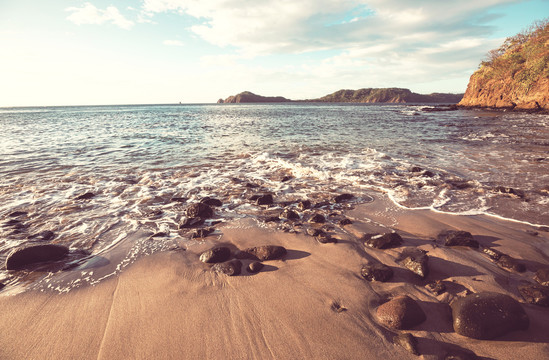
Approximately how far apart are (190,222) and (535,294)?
543cm

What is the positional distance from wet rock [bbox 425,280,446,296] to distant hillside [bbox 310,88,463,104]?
176 m

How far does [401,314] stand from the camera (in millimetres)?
2549

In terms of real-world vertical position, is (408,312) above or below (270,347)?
above

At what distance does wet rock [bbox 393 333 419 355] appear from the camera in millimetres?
2287

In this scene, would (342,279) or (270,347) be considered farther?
(342,279)

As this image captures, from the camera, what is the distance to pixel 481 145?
1241cm

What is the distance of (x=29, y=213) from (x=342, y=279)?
23.0ft

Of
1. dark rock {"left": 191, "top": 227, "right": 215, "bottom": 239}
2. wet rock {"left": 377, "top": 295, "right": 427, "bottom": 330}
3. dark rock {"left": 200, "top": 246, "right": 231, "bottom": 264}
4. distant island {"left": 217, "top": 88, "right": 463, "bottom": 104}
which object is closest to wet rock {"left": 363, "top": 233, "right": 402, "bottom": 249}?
wet rock {"left": 377, "top": 295, "right": 427, "bottom": 330}

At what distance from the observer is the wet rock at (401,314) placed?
8.27 feet

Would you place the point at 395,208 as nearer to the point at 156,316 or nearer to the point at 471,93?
the point at 156,316

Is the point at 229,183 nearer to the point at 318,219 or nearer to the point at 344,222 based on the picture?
the point at 318,219

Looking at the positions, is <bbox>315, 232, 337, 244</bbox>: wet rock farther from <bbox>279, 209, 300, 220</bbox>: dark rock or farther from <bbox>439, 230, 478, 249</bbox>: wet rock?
<bbox>439, 230, 478, 249</bbox>: wet rock

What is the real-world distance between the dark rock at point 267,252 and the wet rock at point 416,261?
1.85 m

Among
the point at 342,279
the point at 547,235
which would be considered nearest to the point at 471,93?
→ the point at 547,235
